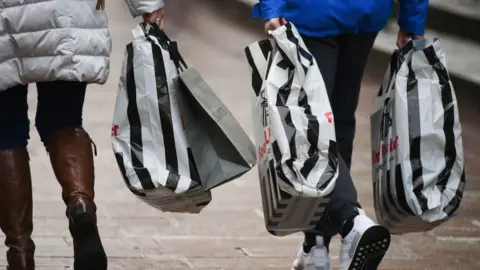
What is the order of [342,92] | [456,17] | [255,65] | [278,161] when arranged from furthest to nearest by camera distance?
[456,17] → [342,92] → [255,65] → [278,161]

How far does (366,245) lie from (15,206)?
117cm

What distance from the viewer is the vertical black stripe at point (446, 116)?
368 centimetres

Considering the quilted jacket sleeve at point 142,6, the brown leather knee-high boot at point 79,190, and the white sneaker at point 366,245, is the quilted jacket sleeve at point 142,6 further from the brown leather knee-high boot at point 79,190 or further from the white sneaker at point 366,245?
the white sneaker at point 366,245

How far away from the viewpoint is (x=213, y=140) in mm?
3752

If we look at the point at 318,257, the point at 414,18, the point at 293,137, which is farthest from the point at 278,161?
the point at 414,18

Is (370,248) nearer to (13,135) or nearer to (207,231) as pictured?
(13,135)

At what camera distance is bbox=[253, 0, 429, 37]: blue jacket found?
11.7 ft

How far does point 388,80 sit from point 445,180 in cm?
41

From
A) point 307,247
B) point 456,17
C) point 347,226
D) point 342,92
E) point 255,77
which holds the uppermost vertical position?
point 255,77

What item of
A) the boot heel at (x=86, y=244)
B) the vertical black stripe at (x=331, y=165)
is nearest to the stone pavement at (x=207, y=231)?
the boot heel at (x=86, y=244)

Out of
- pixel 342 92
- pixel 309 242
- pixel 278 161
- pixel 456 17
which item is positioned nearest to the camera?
pixel 278 161

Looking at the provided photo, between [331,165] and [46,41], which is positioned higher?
[46,41]

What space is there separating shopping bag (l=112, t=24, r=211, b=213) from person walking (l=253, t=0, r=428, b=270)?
1.24ft

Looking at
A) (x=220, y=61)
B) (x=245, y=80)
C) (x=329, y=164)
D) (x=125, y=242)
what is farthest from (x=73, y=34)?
(x=220, y=61)
